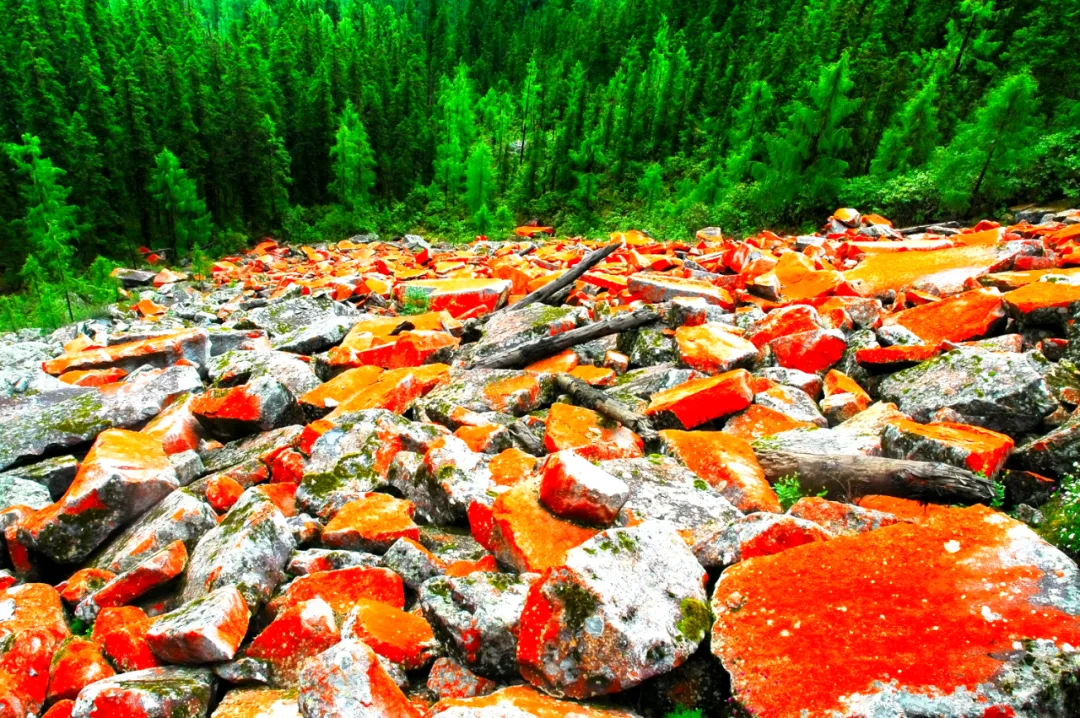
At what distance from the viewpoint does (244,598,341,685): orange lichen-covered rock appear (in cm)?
335

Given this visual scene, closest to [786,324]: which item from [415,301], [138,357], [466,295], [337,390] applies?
[337,390]

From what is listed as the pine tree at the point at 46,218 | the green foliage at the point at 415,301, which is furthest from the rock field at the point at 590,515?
the pine tree at the point at 46,218

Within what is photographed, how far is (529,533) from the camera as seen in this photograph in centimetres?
383

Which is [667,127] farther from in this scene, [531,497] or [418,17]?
[418,17]

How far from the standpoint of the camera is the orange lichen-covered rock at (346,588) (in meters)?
3.84

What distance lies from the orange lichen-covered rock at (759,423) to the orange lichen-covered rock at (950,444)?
97cm

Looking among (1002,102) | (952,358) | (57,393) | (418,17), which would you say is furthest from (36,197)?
(418,17)

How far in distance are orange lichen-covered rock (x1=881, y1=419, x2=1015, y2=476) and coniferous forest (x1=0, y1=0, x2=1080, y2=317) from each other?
1707 centimetres

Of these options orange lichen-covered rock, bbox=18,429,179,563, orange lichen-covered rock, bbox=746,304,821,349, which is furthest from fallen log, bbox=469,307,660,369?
orange lichen-covered rock, bbox=18,429,179,563

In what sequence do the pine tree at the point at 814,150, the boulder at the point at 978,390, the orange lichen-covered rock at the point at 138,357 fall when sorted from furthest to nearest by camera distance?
the pine tree at the point at 814,150
the orange lichen-covered rock at the point at 138,357
the boulder at the point at 978,390

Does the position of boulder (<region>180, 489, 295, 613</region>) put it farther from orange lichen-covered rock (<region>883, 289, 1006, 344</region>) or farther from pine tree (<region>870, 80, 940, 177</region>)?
pine tree (<region>870, 80, 940, 177</region>)

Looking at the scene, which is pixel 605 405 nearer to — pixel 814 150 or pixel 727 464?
pixel 727 464

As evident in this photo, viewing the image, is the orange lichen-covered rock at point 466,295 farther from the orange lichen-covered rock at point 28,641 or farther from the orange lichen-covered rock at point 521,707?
the orange lichen-covered rock at point 521,707

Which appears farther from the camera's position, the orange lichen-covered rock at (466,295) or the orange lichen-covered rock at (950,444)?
the orange lichen-covered rock at (466,295)
